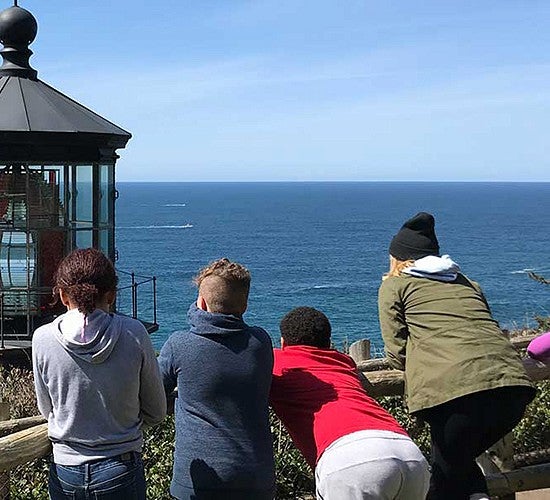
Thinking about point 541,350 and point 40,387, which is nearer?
point 40,387

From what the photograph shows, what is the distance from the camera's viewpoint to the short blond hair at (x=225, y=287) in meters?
3.20

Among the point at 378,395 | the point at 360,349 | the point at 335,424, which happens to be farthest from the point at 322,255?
the point at 335,424

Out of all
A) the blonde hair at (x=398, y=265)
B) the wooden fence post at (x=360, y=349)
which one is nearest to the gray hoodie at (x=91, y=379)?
the blonde hair at (x=398, y=265)

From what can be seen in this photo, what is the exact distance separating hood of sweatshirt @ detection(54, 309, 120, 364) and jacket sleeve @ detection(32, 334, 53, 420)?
12 cm

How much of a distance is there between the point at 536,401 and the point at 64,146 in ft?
12.1

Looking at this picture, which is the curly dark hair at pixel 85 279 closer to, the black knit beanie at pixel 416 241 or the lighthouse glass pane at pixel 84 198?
the black knit beanie at pixel 416 241

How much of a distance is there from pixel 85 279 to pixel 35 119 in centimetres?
375

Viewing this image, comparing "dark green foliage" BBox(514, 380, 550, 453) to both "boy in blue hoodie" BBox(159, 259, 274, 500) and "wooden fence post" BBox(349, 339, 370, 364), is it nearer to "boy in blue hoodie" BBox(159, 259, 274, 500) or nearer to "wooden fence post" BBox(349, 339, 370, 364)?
"wooden fence post" BBox(349, 339, 370, 364)

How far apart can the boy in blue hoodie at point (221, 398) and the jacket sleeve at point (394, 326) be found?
0.57 m

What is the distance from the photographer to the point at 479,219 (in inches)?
4272

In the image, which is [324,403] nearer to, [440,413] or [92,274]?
[440,413]

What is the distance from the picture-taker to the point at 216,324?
10.4 ft

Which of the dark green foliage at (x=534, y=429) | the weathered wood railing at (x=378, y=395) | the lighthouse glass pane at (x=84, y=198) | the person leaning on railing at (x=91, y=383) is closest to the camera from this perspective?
the person leaning on railing at (x=91, y=383)

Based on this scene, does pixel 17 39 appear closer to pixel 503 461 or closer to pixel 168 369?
pixel 168 369
